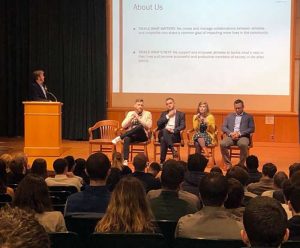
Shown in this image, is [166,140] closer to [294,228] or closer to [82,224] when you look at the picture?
[82,224]

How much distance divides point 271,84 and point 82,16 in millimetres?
3897

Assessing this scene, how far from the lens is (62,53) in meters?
10.4

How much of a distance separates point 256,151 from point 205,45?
7.30 feet

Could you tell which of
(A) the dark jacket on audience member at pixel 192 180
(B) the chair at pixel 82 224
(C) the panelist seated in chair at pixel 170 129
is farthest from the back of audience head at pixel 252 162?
(B) the chair at pixel 82 224

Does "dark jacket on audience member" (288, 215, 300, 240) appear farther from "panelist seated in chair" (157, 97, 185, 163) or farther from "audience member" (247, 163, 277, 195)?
"panelist seated in chair" (157, 97, 185, 163)

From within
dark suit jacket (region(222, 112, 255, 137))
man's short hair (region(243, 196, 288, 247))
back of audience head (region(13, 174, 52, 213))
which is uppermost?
dark suit jacket (region(222, 112, 255, 137))

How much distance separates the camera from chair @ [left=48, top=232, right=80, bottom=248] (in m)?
2.12

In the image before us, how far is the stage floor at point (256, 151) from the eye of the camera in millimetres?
8016

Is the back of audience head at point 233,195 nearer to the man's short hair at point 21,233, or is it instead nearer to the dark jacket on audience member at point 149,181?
the dark jacket on audience member at point 149,181

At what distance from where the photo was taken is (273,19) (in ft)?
31.4

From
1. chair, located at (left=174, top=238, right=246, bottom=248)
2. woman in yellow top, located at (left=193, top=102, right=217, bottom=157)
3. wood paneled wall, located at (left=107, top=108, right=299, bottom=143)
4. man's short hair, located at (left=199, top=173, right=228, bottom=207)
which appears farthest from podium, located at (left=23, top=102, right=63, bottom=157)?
chair, located at (left=174, top=238, right=246, bottom=248)

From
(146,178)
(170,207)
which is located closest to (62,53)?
(146,178)

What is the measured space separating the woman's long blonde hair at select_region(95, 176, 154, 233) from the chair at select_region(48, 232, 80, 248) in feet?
0.98

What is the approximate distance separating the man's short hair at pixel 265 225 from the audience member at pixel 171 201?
1.49 meters
